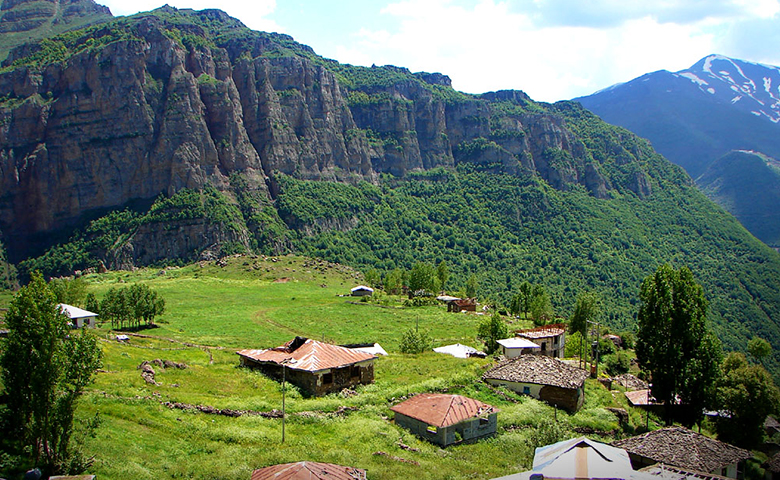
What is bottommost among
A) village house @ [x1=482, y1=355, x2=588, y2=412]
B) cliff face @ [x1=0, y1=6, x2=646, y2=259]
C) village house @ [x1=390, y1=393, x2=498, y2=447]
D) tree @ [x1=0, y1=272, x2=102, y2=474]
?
village house @ [x1=482, y1=355, x2=588, y2=412]

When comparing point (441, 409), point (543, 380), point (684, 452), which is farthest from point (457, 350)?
point (684, 452)

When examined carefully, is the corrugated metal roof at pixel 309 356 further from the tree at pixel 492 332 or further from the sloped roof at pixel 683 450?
the tree at pixel 492 332

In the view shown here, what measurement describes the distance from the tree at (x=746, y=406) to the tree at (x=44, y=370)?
39.9m

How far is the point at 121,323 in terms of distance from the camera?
60750 millimetres

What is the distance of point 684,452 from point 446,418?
40.3ft

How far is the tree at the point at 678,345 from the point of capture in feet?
110

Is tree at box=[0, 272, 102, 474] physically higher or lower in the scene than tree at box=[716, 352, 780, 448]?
higher

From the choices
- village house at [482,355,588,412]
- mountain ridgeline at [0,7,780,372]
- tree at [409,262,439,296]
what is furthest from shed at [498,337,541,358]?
mountain ridgeline at [0,7,780,372]

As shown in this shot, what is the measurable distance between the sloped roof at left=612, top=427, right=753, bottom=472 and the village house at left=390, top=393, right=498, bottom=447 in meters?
7.20

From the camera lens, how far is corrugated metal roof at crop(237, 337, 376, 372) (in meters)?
31.3

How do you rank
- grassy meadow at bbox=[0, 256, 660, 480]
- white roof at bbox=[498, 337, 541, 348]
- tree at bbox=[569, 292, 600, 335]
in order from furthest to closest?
tree at bbox=[569, 292, 600, 335] → white roof at bbox=[498, 337, 541, 348] → grassy meadow at bbox=[0, 256, 660, 480]

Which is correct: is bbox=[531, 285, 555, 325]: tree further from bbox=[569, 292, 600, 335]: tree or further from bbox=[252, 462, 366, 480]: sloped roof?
bbox=[252, 462, 366, 480]: sloped roof

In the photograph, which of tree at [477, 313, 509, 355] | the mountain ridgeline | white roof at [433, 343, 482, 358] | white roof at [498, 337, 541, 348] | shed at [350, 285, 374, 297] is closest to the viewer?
white roof at [433, 343, 482, 358]

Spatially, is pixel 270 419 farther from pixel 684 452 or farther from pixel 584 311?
pixel 584 311
